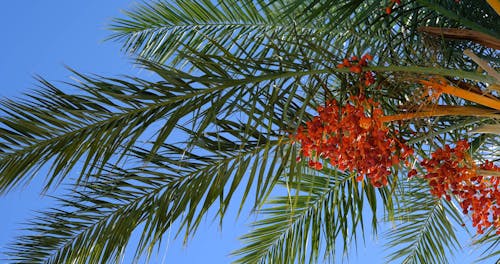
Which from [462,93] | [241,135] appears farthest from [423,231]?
[462,93]

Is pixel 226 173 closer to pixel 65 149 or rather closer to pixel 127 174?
pixel 127 174

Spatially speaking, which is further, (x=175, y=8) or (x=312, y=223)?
(x=175, y=8)

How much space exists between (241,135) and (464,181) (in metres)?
1.08

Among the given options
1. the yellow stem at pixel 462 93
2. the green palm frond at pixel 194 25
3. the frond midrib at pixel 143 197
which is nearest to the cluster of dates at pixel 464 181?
the yellow stem at pixel 462 93

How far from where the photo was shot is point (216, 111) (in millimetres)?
2971

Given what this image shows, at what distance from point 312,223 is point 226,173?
3.16 ft

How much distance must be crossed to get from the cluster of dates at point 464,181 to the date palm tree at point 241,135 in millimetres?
107

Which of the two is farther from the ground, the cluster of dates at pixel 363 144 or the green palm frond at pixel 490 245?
the green palm frond at pixel 490 245

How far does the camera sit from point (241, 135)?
12.1 ft

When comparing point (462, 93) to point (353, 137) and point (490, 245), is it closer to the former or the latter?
point (353, 137)

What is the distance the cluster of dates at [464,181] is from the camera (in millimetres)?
3242

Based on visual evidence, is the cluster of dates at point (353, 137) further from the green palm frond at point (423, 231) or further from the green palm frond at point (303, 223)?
the green palm frond at point (423, 231)

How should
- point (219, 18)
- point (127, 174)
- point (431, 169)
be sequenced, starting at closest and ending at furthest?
point (431, 169) < point (127, 174) < point (219, 18)

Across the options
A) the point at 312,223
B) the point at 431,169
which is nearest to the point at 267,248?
the point at 312,223
